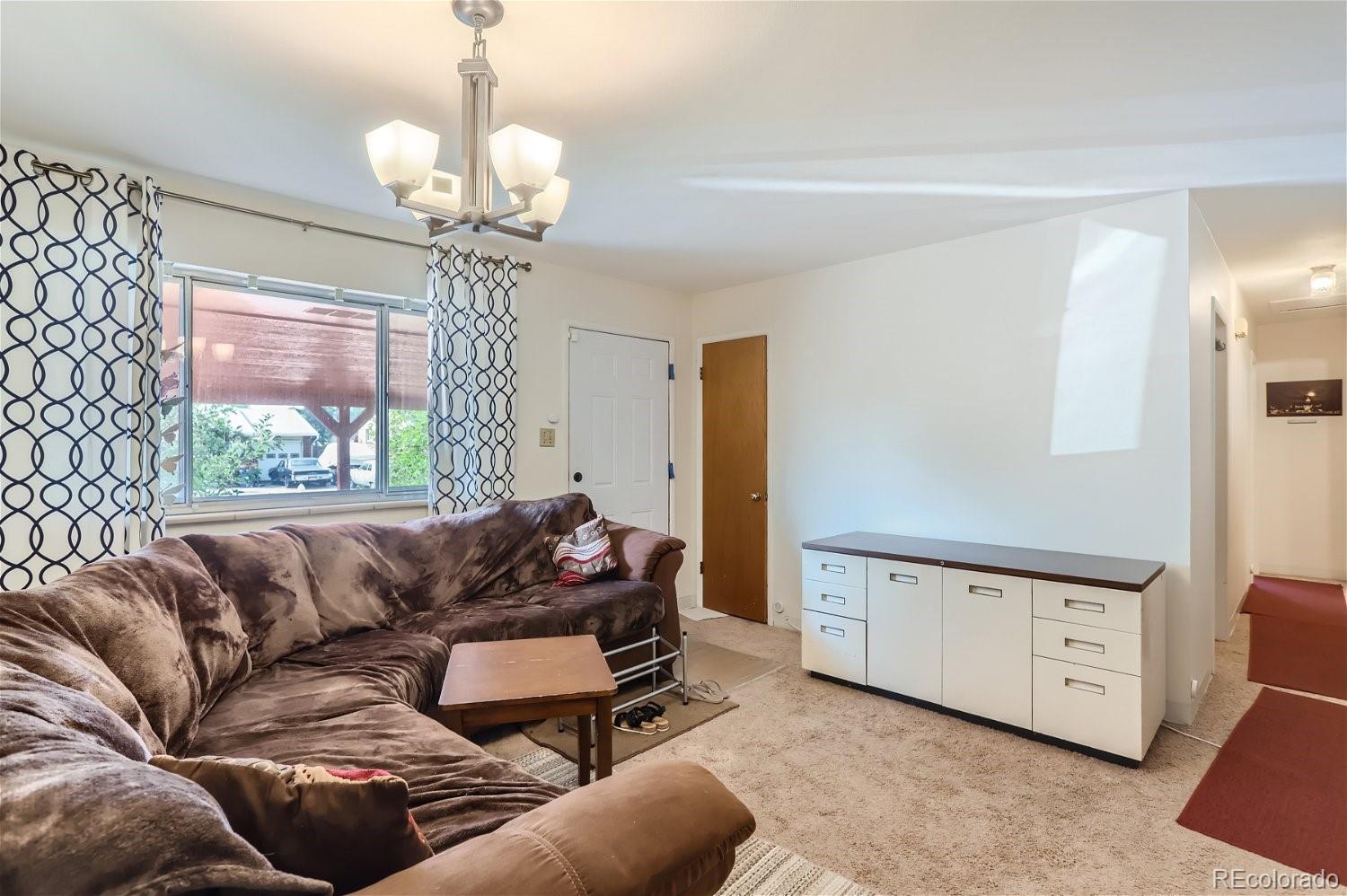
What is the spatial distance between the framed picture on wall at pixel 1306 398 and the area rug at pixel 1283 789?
12.8ft

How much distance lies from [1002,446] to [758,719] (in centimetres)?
196

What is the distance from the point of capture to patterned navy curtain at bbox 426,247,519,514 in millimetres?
3510

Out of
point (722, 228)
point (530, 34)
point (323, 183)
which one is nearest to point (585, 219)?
point (722, 228)

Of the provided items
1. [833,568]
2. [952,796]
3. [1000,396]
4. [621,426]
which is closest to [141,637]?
[952,796]

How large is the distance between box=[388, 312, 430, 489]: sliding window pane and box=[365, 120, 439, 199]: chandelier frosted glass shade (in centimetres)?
196

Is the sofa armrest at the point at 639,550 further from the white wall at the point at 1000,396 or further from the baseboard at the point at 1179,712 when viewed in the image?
the baseboard at the point at 1179,712

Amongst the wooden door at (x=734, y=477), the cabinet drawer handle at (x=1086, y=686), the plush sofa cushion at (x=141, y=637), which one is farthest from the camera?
the wooden door at (x=734, y=477)

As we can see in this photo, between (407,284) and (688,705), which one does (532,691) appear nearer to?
(688,705)

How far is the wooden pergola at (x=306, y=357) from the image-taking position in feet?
9.79

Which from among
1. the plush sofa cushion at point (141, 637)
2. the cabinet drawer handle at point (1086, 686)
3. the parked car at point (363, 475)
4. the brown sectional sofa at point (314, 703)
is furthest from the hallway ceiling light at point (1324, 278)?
the plush sofa cushion at point (141, 637)

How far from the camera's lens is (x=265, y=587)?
2.41m

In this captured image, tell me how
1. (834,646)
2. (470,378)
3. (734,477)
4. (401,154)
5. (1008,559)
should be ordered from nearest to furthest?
1. (401,154)
2. (1008,559)
3. (834,646)
4. (470,378)
5. (734,477)

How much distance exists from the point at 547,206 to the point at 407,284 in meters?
1.84
